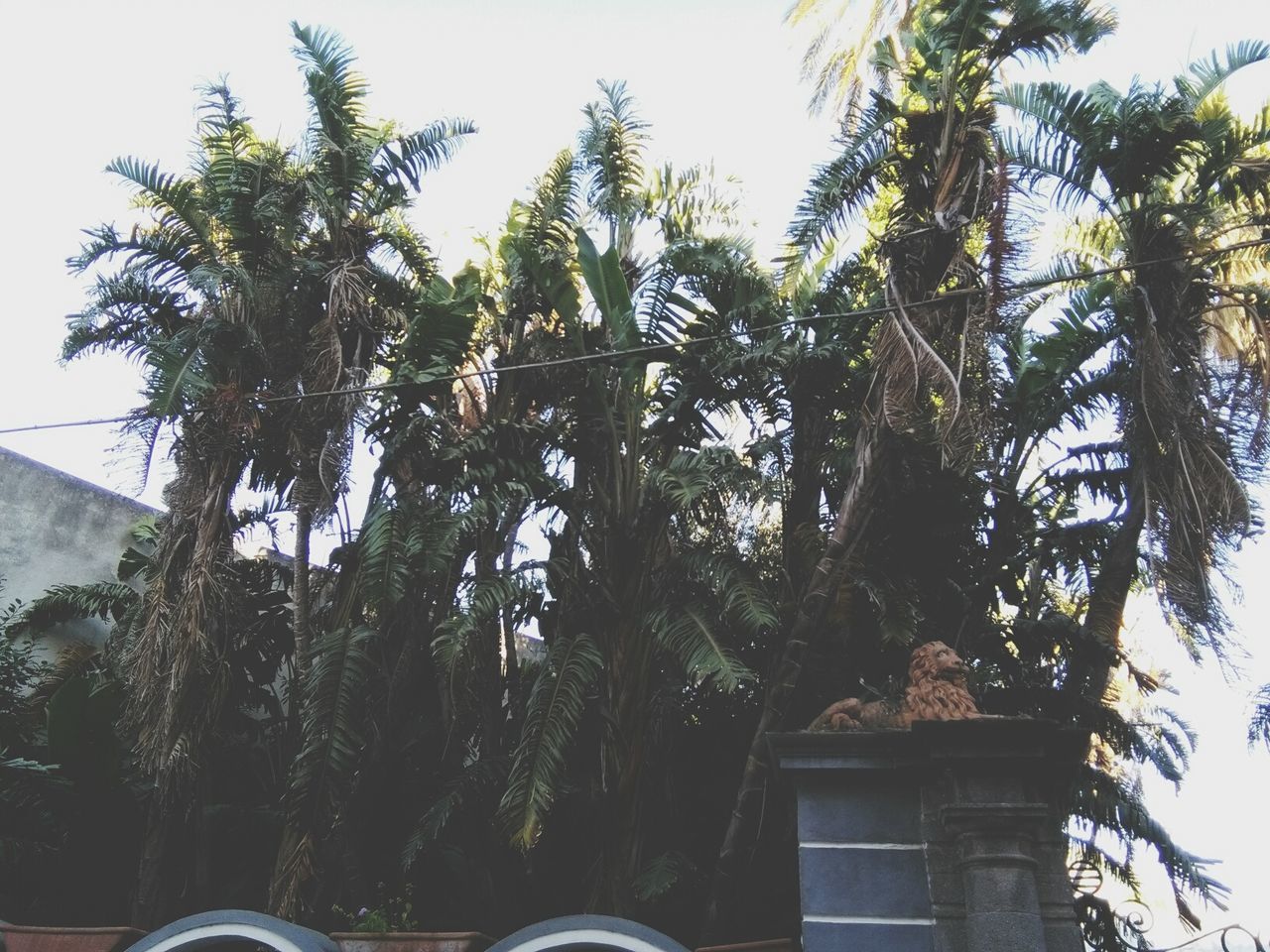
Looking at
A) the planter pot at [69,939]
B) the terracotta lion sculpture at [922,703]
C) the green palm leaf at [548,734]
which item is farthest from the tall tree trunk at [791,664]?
the planter pot at [69,939]

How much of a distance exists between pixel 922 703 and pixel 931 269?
11.7ft

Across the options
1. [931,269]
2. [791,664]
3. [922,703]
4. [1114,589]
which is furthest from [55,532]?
[1114,589]

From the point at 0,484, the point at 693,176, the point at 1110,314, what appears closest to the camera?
the point at 1110,314

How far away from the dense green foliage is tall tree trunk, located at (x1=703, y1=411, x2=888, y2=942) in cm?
4

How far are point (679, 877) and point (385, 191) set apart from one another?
700cm

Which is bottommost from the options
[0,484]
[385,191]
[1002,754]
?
[1002,754]

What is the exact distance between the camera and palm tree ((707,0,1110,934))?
25.5ft

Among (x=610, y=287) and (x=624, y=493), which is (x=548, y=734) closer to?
(x=624, y=493)

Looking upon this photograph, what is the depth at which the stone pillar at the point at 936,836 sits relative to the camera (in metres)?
5.41

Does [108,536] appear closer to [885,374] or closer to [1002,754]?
[885,374]

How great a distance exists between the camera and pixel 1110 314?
10789 mm

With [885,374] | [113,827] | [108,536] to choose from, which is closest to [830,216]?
[885,374]

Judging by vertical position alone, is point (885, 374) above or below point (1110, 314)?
below

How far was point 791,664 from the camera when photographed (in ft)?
26.9
